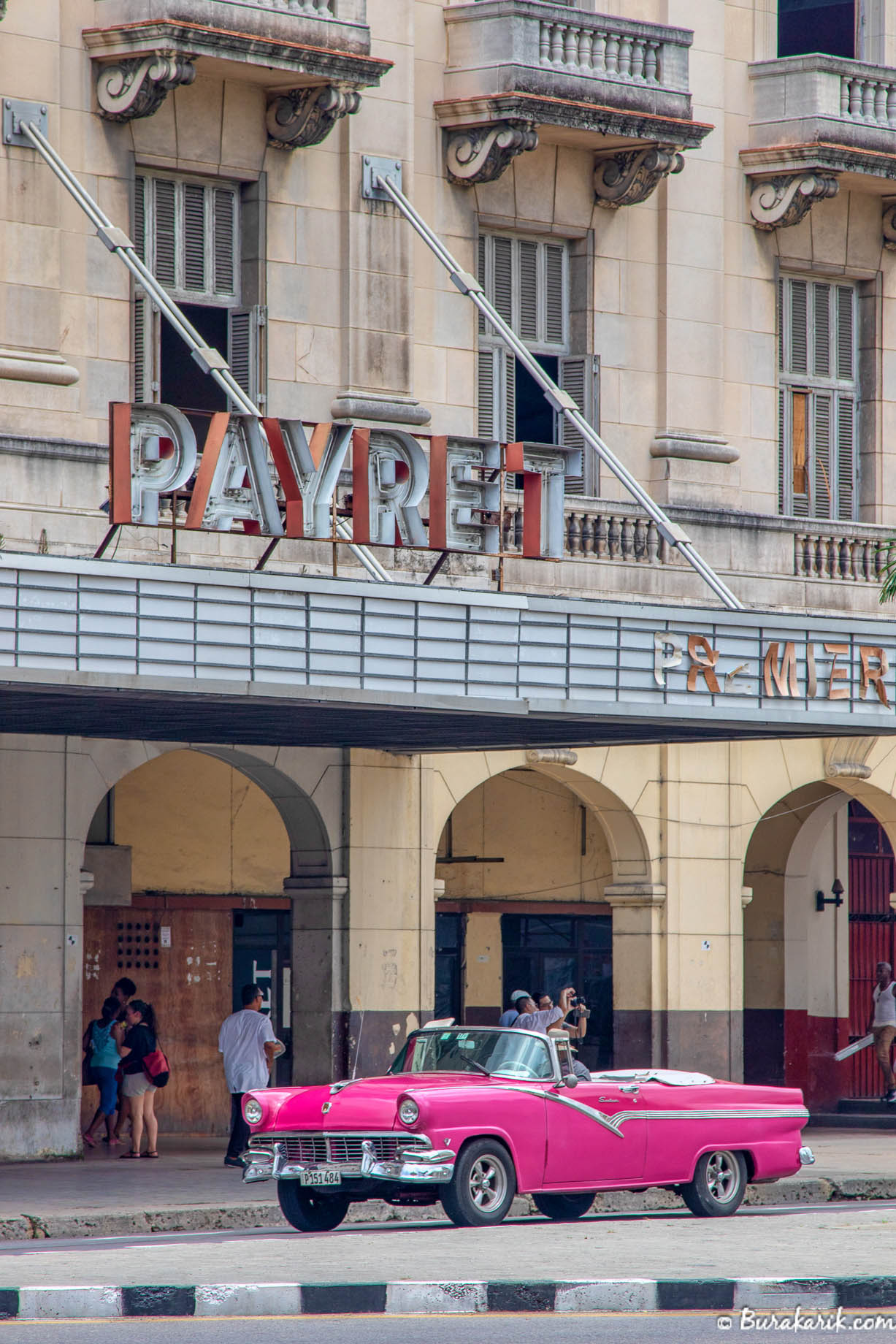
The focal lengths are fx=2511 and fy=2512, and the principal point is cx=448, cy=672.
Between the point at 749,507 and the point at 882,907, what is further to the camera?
the point at 882,907

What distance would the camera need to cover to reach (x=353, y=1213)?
59.9 feet

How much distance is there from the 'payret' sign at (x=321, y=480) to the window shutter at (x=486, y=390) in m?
3.91

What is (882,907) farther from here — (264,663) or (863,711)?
(264,663)

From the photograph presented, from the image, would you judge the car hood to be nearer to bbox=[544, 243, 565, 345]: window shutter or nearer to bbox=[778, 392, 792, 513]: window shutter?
bbox=[544, 243, 565, 345]: window shutter

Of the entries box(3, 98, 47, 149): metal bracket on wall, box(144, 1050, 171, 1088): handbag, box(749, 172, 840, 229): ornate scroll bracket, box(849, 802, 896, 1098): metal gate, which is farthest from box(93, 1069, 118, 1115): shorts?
box(749, 172, 840, 229): ornate scroll bracket

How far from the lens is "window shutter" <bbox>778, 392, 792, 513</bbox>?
86.0 ft

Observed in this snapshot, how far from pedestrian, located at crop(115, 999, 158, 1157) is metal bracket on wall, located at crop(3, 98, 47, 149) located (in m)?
7.56

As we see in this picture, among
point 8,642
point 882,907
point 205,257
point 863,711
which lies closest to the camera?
point 8,642

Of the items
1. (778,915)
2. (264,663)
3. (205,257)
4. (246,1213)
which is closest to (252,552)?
(205,257)

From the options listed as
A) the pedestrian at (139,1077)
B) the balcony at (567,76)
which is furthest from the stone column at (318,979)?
the balcony at (567,76)

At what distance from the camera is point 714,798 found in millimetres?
25281

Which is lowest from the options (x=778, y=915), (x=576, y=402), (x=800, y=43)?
(x=778, y=915)

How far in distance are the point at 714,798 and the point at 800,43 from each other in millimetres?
8224

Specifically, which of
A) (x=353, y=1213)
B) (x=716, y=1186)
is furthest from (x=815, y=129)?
(x=353, y=1213)
